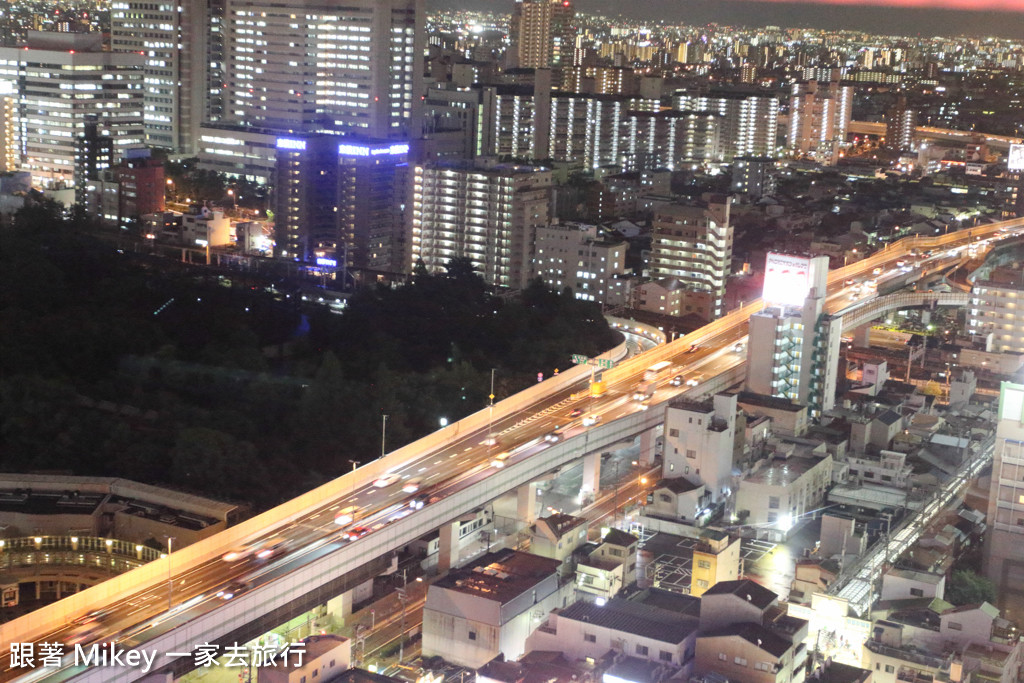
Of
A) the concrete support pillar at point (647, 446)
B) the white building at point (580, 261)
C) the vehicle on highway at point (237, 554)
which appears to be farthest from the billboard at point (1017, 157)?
the vehicle on highway at point (237, 554)

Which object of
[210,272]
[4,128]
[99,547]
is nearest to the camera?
[99,547]

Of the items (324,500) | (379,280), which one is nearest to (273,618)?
(324,500)

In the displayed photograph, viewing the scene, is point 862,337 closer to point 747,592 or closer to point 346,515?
point 747,592

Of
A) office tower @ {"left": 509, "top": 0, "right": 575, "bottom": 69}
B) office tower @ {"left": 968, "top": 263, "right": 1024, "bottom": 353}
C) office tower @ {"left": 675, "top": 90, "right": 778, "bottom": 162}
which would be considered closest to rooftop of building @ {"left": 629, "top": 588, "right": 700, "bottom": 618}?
office tower @ {"left": 968, "top": 263, "right": 1024, "bottom": 353}

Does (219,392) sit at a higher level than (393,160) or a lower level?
lower

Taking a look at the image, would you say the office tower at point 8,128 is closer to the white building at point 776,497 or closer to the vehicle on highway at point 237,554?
the white building at point 776,497

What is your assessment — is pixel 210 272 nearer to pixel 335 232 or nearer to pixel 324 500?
pixel 335 232

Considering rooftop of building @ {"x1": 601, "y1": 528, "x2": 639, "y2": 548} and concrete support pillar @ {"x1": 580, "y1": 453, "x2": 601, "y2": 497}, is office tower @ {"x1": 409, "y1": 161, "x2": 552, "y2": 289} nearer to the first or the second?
concrete support pillar @ {"x1": 580, "y1": 453, "x2": 601, "y2": 497}
